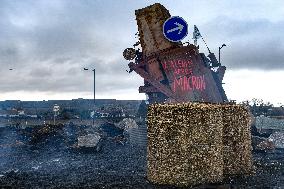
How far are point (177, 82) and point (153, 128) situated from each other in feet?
33.7

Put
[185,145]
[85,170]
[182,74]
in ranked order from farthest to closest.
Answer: [182,74] → [85,170] → [185,145]

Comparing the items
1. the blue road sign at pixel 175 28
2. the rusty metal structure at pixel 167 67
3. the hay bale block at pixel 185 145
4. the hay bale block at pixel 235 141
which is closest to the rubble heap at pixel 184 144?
the hay bale block at pixel 185 145

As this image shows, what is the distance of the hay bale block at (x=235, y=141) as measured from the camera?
29.2 ft

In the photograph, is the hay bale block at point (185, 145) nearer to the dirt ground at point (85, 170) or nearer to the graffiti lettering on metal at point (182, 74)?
the dirt ground at point (85, 170)

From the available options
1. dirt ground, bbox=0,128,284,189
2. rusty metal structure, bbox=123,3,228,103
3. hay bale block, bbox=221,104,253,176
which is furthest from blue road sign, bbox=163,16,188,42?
hay bale block, bbox=221,104,253,176

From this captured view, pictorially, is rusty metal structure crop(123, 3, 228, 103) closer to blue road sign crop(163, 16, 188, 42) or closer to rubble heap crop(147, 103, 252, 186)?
blue road sign crop(163, 16, 188, 42)

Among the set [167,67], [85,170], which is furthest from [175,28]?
[85,170]

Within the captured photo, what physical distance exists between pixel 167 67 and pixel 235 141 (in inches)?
371

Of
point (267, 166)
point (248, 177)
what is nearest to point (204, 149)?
point (248, 177)

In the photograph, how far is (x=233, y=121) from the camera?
358 inches

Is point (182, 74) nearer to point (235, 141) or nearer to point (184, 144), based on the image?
point (235, 141)

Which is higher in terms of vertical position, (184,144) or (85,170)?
(184,144)

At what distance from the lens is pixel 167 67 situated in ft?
59.2

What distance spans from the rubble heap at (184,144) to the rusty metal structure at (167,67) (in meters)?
9.88
